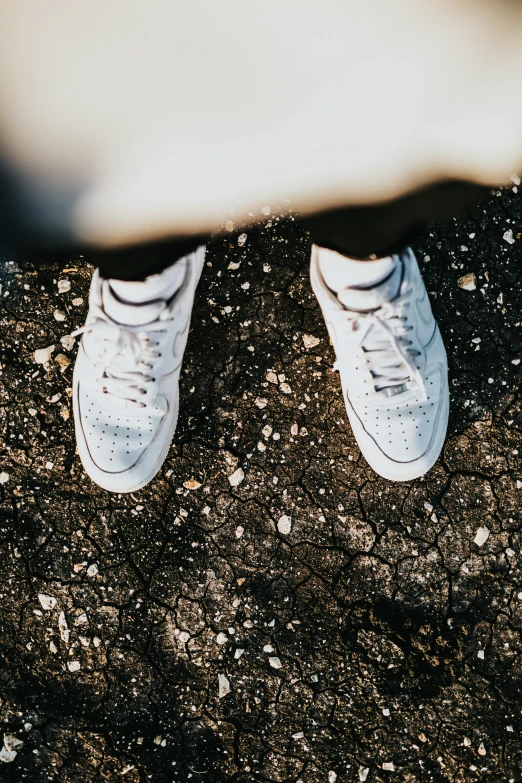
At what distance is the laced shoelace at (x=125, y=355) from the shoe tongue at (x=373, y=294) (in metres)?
0.58

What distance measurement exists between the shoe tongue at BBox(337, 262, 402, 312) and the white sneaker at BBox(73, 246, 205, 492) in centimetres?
54

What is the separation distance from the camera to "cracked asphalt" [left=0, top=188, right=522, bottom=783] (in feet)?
6.93

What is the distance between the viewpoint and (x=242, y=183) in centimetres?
222

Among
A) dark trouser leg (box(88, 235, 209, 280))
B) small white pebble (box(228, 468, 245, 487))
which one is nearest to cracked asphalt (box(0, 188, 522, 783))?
small white pebble (box(228, 468, 245, 487))

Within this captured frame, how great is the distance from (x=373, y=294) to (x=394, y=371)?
0.99 feet

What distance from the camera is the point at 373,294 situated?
1764mm

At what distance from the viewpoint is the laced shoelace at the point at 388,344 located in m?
1.82

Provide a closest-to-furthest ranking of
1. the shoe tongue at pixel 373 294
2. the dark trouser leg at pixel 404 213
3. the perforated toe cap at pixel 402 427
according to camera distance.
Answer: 1. the shoe tongue at pixel 373 294
2. the perforated toe cap at pixel 402 427
3. the dark trouser leg at pixel 404 213

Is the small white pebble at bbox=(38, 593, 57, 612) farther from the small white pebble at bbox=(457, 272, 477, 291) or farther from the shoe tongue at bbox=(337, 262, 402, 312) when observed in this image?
the small white pebble at bbox=(457, 272, 477, 291)

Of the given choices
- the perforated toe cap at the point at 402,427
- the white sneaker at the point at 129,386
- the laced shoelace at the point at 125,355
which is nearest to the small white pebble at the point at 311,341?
the perforated toe cap at the point at 402,427

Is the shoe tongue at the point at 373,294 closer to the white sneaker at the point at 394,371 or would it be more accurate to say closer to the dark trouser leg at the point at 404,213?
the white sneaker at the point at 394,371

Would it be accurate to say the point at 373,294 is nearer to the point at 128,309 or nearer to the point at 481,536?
the point at 128,309

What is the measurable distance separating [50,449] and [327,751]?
5.15ft

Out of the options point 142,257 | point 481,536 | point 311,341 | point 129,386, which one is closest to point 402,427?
point 311,341
